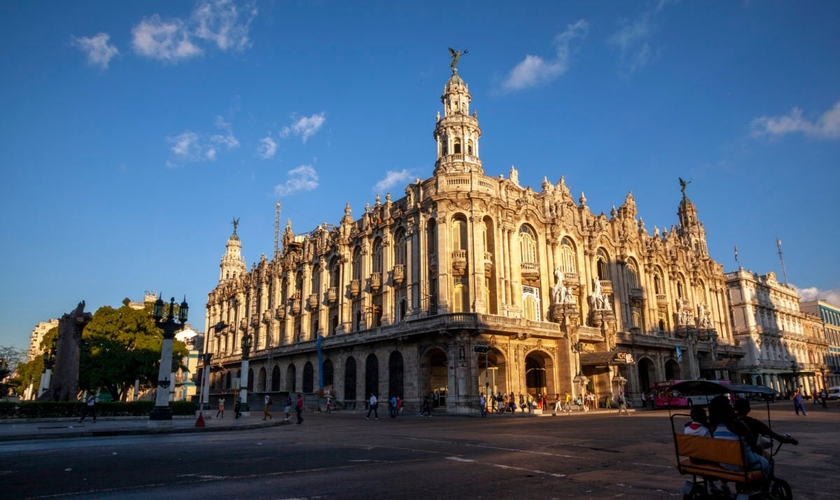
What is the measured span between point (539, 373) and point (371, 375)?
13.5 metres

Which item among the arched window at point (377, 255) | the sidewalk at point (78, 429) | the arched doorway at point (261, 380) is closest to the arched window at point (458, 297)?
the arched window at point (377, 255)

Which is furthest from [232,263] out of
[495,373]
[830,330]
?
[830,330]

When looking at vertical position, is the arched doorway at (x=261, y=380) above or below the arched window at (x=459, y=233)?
below

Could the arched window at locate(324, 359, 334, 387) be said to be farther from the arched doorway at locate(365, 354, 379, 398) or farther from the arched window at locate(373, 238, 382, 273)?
the arched window at locate(373, 238, 382, 273)

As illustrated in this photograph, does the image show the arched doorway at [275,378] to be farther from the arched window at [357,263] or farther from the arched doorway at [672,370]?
the arched doorway at [672,370]

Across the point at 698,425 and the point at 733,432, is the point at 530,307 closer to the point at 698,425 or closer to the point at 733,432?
the point at 698,425

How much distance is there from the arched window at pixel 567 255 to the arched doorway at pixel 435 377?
14.7 m

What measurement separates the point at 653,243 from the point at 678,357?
1309 cm

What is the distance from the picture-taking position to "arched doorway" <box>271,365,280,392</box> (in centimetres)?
5881

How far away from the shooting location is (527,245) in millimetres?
46250

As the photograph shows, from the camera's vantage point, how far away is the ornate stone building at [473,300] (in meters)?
39.8

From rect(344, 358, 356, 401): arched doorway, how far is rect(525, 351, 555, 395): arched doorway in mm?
14376

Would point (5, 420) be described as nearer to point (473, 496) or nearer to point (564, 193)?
point (473, 496)

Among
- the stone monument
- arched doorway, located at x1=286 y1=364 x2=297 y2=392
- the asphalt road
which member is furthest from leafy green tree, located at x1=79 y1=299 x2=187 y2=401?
the asphalt road
